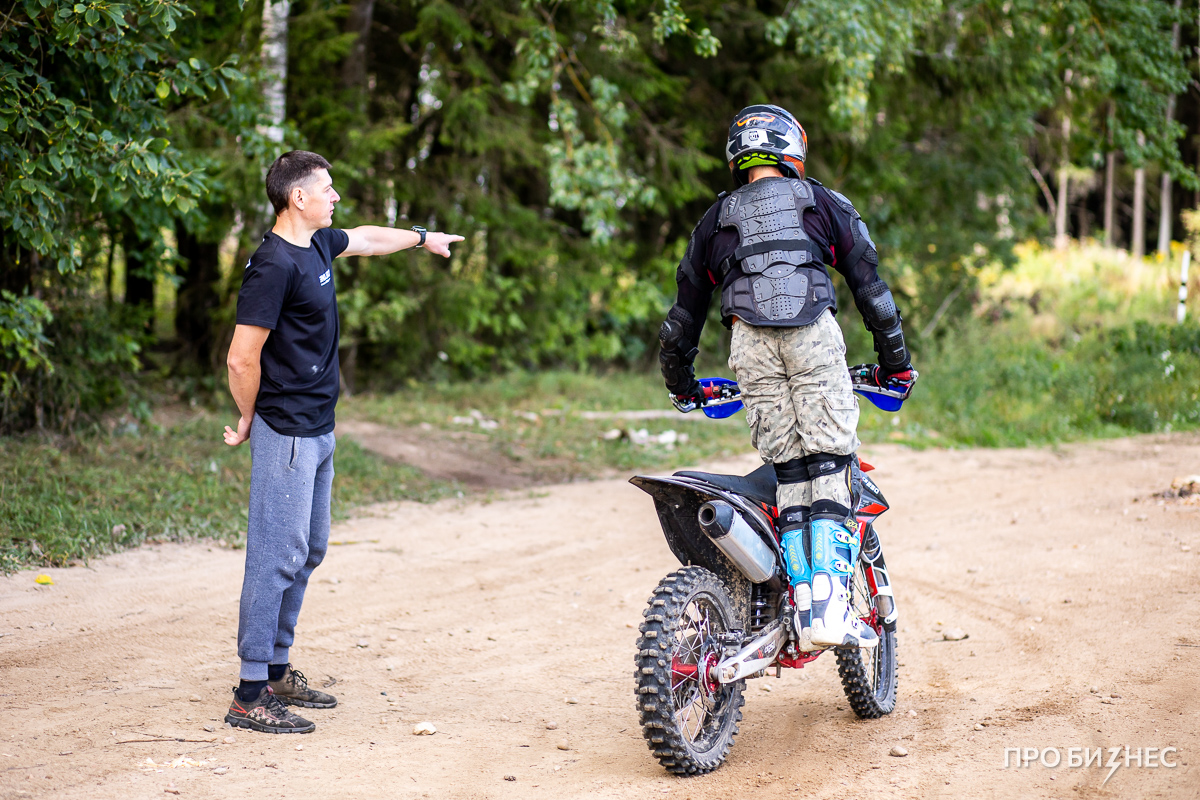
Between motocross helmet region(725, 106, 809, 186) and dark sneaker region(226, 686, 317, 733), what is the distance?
2691 millimetres

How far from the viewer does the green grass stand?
19.8ft

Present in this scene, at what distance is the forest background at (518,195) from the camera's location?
6379 mm

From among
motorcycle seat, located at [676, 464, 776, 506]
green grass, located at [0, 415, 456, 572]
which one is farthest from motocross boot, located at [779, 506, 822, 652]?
green grass, located at [0, 415, 456, 572]

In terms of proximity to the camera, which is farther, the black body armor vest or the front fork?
the front fork

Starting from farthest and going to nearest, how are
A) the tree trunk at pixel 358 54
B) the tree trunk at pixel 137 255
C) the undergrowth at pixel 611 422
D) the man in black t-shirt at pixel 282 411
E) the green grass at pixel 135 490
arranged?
the tree trunk at pixel 358 54, the tree trunk at pixel 137 255, the undergrowth at pixel 611 422, the green grass at pixel 135 490, the man in black t-shirt at pixel 282 411

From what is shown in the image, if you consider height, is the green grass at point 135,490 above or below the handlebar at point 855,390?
below

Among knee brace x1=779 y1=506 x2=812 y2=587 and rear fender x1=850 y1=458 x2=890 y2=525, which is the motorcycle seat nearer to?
knee brace x1=779 y1=506 x2=812 y2=587

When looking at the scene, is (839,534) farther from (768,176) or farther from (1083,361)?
(1083,361)

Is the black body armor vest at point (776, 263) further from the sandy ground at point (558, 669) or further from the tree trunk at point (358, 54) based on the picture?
the tree trunk at point (358, 54)

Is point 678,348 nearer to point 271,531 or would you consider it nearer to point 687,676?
point 687,676

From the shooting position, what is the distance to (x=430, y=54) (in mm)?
12898

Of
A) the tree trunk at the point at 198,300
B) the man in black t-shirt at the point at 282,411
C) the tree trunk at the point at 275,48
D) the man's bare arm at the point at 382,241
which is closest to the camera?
the man in black t-shirt at the point at 282,411

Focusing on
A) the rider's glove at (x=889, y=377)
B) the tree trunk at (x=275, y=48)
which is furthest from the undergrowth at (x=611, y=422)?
the rider's glove at (x=889, y=377)

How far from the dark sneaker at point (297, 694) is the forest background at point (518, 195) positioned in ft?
7.94
